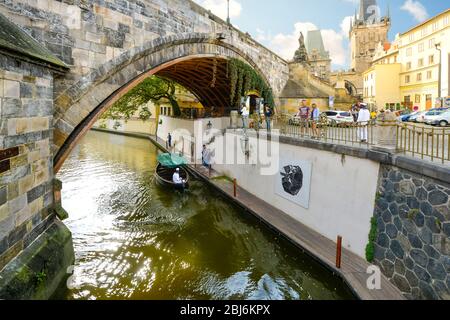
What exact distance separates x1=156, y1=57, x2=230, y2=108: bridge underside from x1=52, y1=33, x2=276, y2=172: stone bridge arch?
9.52 ft

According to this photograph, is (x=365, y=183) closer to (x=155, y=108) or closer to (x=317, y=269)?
(x=317, y=269)

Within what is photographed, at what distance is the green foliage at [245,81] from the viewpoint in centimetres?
1697

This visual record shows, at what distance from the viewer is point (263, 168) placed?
12852 mm

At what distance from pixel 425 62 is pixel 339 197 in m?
31.7

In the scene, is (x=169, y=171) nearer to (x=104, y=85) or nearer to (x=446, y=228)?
(x=104, y=85)

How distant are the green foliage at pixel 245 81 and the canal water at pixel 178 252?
6378 mm

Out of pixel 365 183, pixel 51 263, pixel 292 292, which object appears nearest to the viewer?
pixel 51 263

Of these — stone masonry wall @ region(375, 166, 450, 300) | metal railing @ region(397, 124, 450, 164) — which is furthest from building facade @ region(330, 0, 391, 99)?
stone masonry wall @ region(375, 166, 450, 300)

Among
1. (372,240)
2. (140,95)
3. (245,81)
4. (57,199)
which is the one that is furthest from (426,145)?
(140,95)

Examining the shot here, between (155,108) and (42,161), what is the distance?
3116 centimetres

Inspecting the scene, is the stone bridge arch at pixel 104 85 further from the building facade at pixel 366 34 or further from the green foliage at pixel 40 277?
the building facade at pixel 366 34

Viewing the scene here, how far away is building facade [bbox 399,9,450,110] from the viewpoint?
28.6 m

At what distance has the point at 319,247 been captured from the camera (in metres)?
8.50
